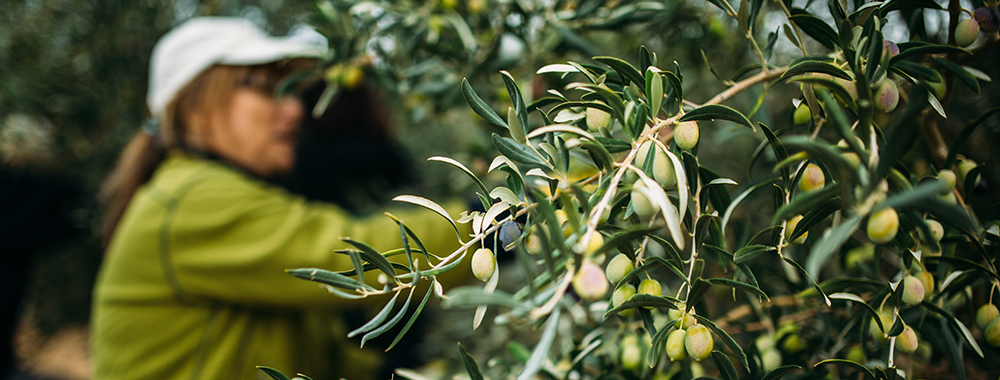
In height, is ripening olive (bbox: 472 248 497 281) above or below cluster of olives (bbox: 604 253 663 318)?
above

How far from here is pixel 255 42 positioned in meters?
1.40

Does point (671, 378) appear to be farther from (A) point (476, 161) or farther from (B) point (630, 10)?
(A) point (476, 161)

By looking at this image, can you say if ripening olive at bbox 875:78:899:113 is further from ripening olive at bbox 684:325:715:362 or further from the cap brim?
the cap brim

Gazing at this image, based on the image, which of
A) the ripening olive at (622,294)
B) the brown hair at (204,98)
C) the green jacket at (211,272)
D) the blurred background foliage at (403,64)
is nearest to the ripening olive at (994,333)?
the blurred background foliage at (403,64)

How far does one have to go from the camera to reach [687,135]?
11.4 inches

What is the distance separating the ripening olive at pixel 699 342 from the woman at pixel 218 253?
2.78 ft

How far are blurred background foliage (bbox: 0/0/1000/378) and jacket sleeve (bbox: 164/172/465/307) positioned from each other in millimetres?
304

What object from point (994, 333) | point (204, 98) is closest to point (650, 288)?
point (994, 333)

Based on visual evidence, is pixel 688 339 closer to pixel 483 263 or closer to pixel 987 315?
pixel 483 263

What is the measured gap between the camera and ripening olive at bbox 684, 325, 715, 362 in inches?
11.3

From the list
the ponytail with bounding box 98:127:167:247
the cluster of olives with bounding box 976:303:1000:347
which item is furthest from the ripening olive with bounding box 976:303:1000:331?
the ponytail with bounding box 98:127:167:247

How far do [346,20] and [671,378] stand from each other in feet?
2.34

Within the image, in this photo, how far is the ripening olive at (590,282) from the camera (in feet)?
0.69

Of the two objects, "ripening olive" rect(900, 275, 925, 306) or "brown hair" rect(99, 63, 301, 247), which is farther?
"brown hair" rect(99, 63, 301, 247)
